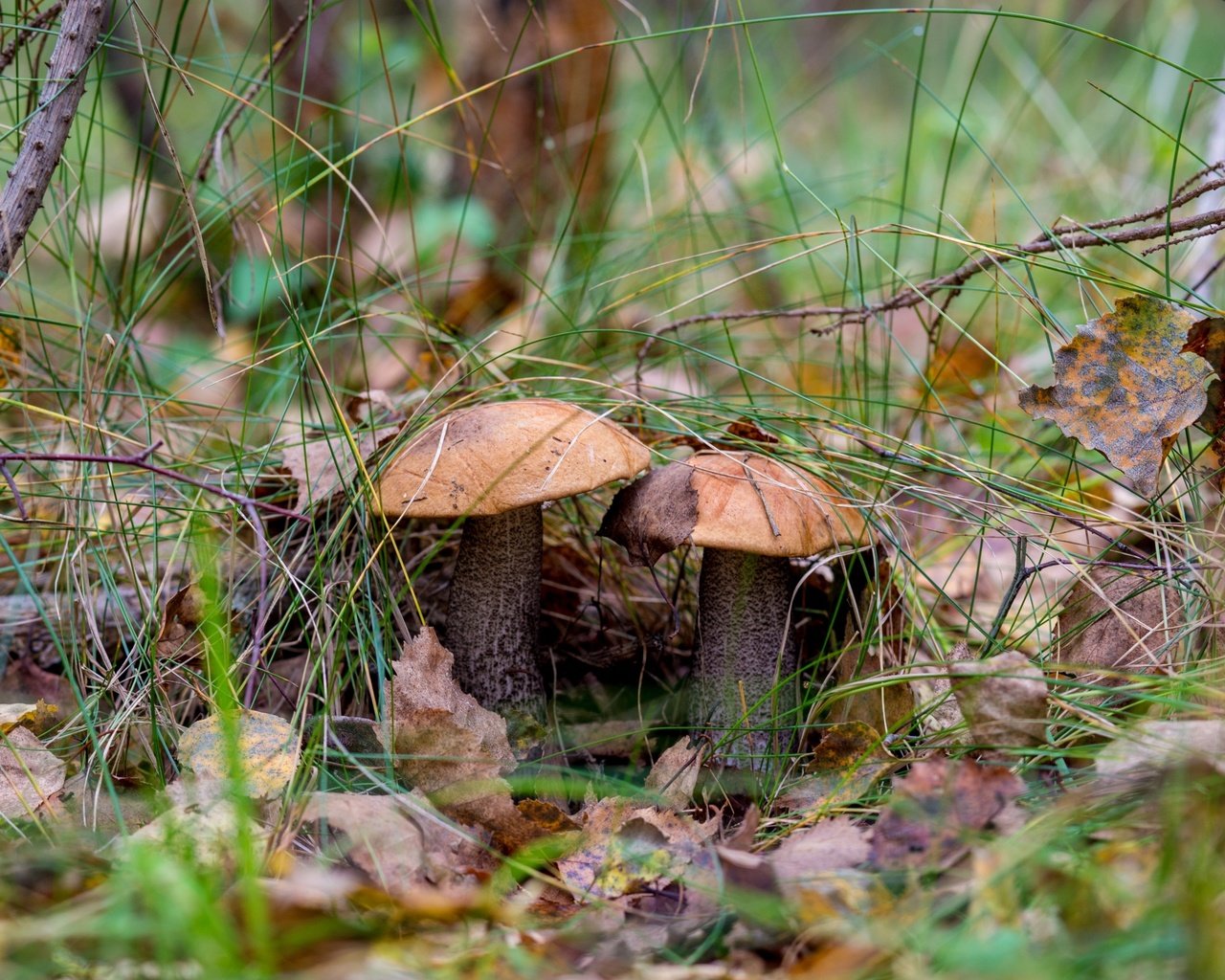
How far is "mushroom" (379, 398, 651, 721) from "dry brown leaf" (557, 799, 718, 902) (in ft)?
1.42

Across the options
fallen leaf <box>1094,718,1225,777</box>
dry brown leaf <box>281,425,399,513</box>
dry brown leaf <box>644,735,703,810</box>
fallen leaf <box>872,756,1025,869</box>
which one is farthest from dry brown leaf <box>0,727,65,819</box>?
fallen leaf <box>1094,718,1225,777</box>

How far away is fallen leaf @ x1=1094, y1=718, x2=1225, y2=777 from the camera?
106cm

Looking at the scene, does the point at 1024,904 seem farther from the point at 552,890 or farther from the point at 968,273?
the point at 968,273

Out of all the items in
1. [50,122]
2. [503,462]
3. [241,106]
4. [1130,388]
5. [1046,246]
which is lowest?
[503,462]

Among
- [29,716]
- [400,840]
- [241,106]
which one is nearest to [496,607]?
[400,840]

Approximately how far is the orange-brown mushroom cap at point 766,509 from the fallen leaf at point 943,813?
440 millimetres

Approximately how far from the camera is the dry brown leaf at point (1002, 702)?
120 centimetres

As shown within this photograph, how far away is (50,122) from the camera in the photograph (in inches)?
56.2

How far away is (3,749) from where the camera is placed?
4.54 feet

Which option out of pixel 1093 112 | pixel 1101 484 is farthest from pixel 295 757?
pixel 1093 112

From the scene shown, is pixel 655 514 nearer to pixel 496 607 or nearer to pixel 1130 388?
pixel 496 607

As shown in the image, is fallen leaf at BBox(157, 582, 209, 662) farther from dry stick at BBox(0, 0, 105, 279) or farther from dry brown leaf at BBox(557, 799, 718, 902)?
dry brown leaf at BBox(557, 799, 718, 902)

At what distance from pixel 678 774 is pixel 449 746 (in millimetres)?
367

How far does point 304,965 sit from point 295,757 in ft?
1.62
